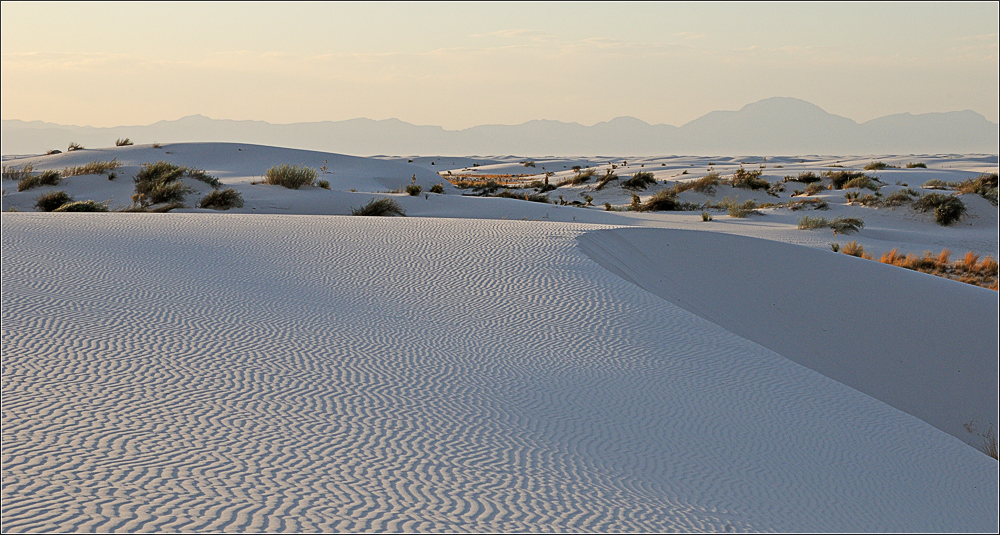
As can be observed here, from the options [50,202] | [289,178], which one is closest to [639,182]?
[289,178]

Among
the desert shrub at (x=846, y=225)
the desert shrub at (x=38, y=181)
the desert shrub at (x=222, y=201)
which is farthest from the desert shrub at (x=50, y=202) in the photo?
the desert shrub at (x=846, y=225)

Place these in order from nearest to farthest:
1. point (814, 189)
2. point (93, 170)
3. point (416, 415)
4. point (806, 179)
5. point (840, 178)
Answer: point (416, 415) → point (93, 170) → point (814, 189) → point (840, 178) → point (806, 179)

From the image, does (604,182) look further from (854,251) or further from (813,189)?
(854,251)

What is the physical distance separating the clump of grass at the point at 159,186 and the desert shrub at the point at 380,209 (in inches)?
134

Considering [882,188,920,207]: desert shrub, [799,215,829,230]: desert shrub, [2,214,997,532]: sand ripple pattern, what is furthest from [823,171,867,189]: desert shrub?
[2,214,997,532]: sand ripple pattern

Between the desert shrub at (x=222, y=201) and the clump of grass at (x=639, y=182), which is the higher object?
the clump of grass at (x=639, y=182)

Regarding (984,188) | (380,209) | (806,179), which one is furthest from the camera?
(806,179)

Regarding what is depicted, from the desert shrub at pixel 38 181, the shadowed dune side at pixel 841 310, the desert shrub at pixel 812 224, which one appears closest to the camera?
the shadowed dune side at pixel 841 310

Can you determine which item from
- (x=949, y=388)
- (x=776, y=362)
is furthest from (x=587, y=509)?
(x=949, y=388)

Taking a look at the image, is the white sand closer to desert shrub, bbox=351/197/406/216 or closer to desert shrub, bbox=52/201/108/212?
desert shrub, bbox=52/201/108/212

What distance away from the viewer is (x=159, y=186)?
13891 millimetres

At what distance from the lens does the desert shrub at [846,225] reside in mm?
14664

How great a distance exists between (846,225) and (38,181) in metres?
15.8

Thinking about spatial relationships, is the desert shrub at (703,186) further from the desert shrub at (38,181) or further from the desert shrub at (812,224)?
the desert shrub at (38,181)
